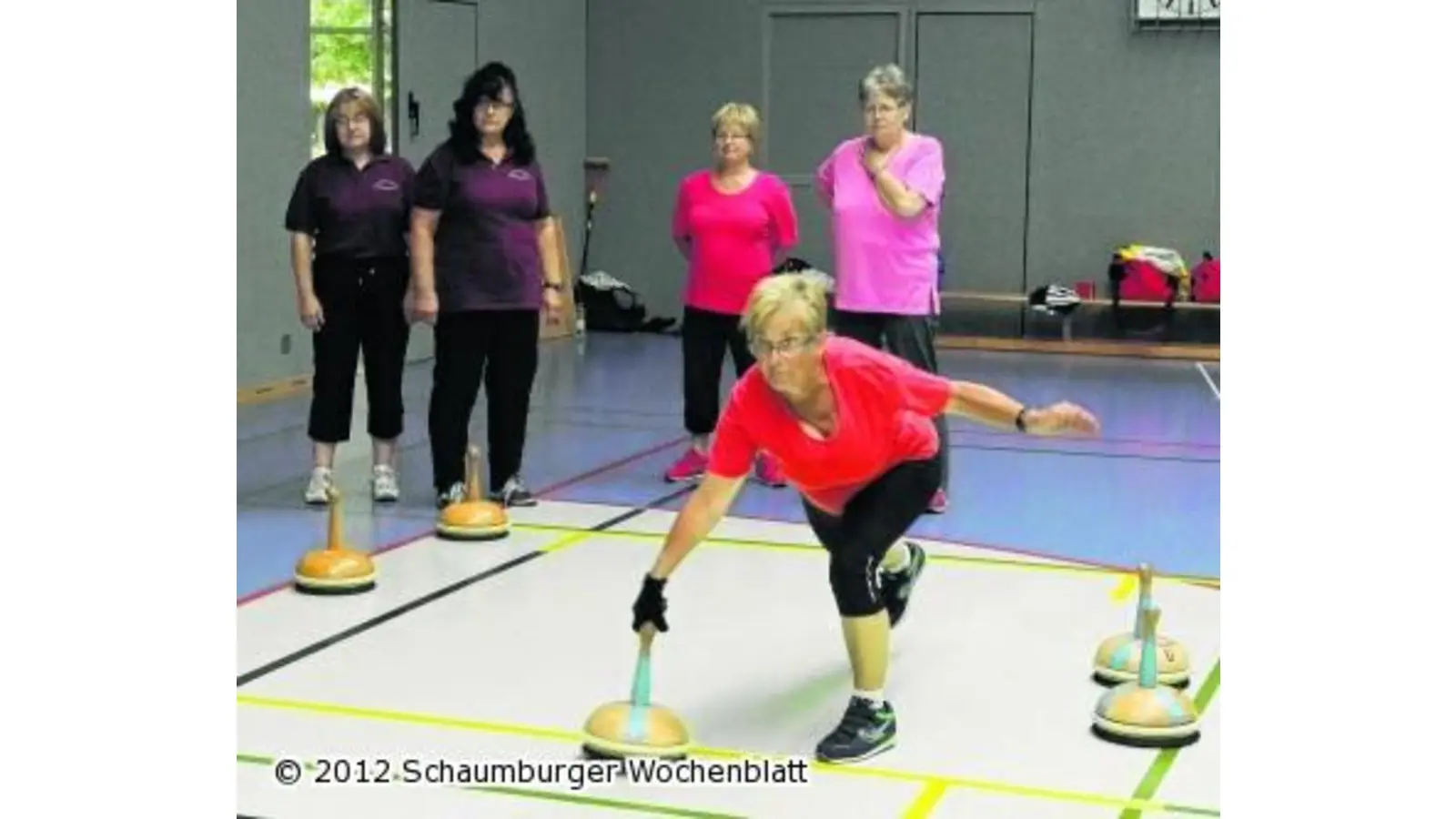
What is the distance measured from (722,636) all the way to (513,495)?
→ 2.18 meters

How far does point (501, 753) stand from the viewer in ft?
14.5

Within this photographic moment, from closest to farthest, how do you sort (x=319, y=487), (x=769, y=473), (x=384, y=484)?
(x=319, y=487) → (x=384, y=484) → (x=769, y=473)

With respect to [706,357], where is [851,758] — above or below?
below

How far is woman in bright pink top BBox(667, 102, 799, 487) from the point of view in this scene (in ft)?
26.1

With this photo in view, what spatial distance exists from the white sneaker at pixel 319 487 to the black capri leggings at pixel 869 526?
3.38 meters

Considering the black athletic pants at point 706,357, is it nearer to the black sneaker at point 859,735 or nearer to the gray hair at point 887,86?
the gray hair at point 887,86

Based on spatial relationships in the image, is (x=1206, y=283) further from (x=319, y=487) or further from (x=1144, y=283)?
(x=319, y=487)

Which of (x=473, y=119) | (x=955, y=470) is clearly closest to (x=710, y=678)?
(x=473, y=119)

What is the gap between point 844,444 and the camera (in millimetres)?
4410

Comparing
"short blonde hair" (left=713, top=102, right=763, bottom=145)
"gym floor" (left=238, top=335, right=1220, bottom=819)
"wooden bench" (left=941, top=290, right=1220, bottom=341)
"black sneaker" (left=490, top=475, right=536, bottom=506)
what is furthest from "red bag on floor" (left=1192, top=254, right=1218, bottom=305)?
"black sneaker" (left=490, top=475, right=536, bottom=506)

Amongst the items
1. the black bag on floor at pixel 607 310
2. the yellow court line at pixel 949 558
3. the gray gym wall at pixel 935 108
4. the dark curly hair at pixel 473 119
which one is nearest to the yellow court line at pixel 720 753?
the yellow court line at pixel 949 558

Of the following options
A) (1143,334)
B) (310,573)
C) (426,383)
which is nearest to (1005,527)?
(310,573)

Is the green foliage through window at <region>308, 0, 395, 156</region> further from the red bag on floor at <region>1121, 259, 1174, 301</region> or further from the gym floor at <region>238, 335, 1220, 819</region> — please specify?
the red bag on floor at <region>1121, 259, 1174, 301</region>

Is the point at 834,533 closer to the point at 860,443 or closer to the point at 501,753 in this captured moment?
the point at 860,443
